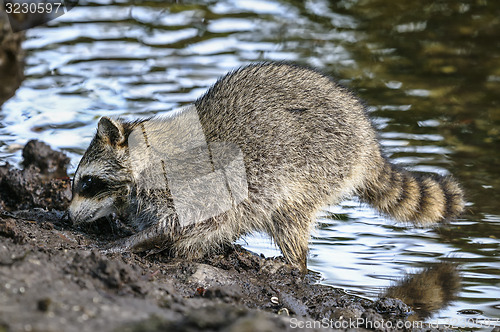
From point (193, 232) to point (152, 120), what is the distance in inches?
40.6

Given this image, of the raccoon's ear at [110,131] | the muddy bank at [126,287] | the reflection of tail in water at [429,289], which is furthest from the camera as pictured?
the raccoon's ear at [110,131]

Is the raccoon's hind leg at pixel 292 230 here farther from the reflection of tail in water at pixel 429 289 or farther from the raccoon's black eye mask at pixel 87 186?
the raccoon's black eye mask at pixel 87 186

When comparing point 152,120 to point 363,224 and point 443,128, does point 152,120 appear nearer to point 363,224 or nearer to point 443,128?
point 363,224

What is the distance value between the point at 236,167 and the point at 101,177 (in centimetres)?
100

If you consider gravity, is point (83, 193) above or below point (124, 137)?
below

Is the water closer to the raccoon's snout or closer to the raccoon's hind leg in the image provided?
the raccoon's hind leg

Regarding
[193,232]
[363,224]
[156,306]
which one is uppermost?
[156,306]

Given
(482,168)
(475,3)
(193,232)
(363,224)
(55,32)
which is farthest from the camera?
(475,3)

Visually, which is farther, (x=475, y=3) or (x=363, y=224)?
(x=475, y=3)

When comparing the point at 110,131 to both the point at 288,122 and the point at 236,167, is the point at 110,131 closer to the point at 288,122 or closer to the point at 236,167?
the point at 236,167

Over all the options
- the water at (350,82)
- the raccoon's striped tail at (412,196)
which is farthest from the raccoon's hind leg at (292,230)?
the raccoon's striped tail at (412,196)

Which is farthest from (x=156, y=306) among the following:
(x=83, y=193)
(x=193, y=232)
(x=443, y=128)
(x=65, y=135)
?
(x=443, y=128)

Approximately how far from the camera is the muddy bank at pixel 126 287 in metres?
2.74

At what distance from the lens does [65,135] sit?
23.3ft
